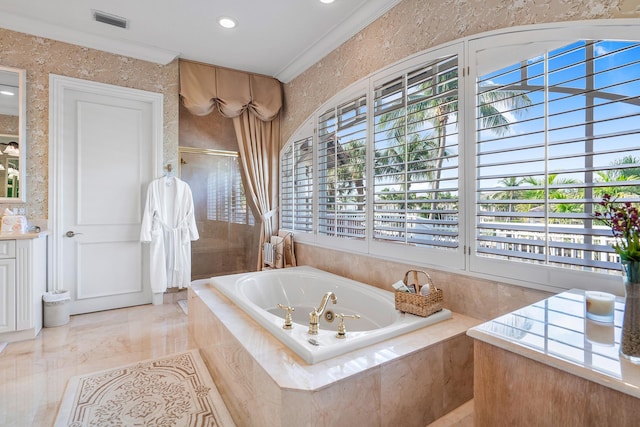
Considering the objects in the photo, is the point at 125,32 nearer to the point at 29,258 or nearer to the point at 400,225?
the point at 29,258

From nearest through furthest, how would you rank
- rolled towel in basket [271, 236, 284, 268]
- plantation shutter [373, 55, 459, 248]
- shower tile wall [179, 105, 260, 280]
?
1. plantation shutter [373, 55, 459, 248]
2. rolled towel in basket [271, 236, 284, 268]
3. shower tile wall [179, 105, 260, 280]

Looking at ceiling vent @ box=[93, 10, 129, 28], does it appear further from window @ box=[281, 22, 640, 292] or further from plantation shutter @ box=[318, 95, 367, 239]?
window @ box=[281, 22, 640, 292]

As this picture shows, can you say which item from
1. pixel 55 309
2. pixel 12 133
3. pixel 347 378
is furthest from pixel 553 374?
pixel 12 133

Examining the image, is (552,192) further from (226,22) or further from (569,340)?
Result: (226,22)

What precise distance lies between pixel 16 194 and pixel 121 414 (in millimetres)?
2333

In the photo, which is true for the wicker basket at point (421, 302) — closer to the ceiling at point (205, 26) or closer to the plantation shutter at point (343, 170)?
the plantation shutter at point (343, 170)

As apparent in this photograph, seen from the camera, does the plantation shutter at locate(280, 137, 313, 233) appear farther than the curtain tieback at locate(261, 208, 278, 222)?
No

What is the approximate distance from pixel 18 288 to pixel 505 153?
3.62m

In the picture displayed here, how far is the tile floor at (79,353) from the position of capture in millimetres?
1708

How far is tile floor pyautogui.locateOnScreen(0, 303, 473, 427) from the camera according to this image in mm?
1708

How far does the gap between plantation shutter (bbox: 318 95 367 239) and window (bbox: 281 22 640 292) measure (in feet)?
0.08

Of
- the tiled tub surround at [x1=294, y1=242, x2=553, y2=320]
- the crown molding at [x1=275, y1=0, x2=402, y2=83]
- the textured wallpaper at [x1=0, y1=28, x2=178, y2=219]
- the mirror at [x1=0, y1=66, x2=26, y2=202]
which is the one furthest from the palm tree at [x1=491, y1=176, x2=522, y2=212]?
the mirror at [x1=0, y1=66, x2=26, y2=202]

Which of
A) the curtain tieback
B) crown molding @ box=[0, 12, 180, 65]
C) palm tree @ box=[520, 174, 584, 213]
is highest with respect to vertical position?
crown molding @ box=[0, 12, 180, 65]

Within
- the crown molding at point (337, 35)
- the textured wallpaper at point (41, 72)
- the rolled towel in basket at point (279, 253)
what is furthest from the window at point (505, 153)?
the textured wallpaper at point (41, 72)
